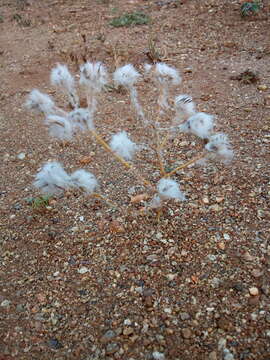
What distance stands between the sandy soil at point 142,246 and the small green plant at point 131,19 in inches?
62.6

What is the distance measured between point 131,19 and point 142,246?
3893 millimetres

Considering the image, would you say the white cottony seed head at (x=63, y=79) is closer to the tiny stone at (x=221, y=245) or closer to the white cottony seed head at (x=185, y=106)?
the white cottony seed head at (x=185, y=106)

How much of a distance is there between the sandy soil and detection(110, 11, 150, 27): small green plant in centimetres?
159

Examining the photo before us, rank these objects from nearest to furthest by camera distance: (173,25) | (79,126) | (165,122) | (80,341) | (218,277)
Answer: (80,341) < (218,277) < (79,126) < (165,122) < (173,25)

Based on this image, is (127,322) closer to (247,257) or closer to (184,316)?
(184,316)

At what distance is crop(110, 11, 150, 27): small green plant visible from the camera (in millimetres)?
4949

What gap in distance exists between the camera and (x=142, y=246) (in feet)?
6.89

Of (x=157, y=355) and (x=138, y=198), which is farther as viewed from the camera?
(x=138, y=198)

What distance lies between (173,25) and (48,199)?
3.29m

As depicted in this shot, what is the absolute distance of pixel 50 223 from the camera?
92.4 inches

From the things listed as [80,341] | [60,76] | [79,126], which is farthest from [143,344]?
[60,76]

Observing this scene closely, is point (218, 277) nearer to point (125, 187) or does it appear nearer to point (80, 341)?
point (80, 341)

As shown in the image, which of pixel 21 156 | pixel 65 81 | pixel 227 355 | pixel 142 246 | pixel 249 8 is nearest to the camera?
pixel 227 355

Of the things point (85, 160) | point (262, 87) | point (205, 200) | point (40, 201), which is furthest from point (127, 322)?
point (262, 87)
